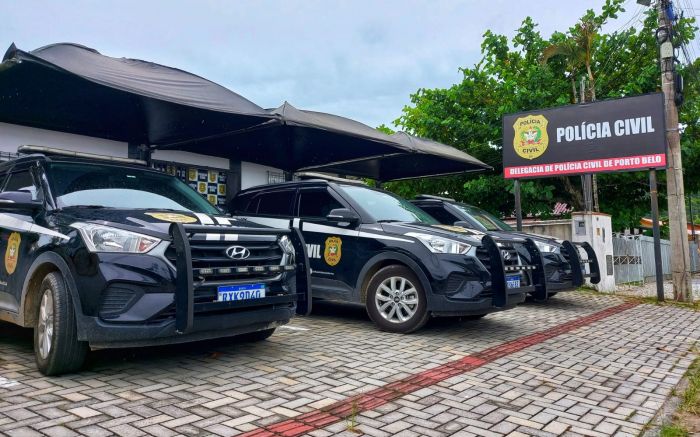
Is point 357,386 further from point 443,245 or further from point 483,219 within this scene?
point 483,219

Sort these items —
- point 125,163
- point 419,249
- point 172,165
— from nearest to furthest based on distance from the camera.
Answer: point 125,163 → point 419,249 → point 172,165

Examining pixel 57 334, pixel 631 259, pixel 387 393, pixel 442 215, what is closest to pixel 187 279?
pixel 57 334

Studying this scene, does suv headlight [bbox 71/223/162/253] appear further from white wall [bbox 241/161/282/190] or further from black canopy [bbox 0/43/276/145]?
white wall [bbox 241/161/282/190]

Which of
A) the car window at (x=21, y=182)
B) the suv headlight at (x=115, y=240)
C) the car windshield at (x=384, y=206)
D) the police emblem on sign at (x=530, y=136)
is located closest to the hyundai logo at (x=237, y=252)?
the suv headlight at (x=115, y=240)

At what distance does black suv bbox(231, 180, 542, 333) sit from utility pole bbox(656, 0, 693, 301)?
569 centimetres

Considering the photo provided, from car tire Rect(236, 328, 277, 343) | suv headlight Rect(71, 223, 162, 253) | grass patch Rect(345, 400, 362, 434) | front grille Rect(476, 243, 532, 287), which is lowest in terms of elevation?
grass patch Rect(345, 400, 362, 434)

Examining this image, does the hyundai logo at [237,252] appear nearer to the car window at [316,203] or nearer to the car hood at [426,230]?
the car hood at [426,230]

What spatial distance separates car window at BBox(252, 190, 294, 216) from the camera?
7477 mm

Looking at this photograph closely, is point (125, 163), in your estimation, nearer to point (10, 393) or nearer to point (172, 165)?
point (10, 393)

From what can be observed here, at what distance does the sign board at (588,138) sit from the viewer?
1070 centimetres

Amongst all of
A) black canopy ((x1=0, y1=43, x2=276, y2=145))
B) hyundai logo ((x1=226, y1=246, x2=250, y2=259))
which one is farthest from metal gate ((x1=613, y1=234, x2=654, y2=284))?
hyundai logo ((x1=226, y1=246, x2=250, y2=259))

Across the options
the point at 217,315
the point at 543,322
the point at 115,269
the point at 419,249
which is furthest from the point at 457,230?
the point at 115,269

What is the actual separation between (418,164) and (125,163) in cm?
927

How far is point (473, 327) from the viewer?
6809 mm
